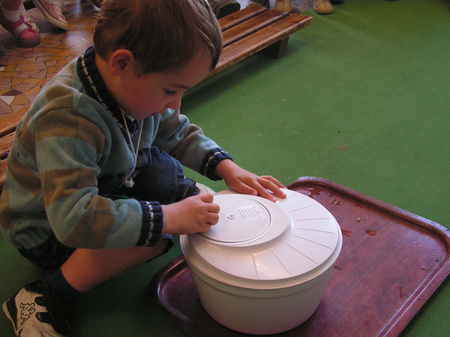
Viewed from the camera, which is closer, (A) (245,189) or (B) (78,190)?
(B) (78,190)

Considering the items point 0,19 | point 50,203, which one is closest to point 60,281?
point 50,203

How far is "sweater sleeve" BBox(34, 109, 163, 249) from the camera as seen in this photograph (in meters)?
0.62

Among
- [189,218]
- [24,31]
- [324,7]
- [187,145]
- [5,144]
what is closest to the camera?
[189,218]

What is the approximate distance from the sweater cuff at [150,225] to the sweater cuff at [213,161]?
23cm

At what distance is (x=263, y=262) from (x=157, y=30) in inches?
13.8

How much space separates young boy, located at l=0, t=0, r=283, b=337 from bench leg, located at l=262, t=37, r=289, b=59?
1.08 metres

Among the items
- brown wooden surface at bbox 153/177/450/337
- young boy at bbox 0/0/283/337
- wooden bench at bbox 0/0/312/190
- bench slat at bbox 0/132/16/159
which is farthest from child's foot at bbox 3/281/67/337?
wooden bench at bbox 0/0/312/190

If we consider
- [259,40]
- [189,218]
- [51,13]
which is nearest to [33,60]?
[51,13]

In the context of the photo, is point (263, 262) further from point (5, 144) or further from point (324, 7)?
point (324, 7)

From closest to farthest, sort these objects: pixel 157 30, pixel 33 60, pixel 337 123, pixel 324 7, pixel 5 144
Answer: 1. pixel 157 30
2. pixel 5 144
3. pixel 337 123
4. pixel 33 60
5. pixel 324 7

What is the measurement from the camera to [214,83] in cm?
165

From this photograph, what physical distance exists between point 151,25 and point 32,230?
421mm

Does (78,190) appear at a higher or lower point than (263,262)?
higher

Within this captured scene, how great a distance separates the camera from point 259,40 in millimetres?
1645
